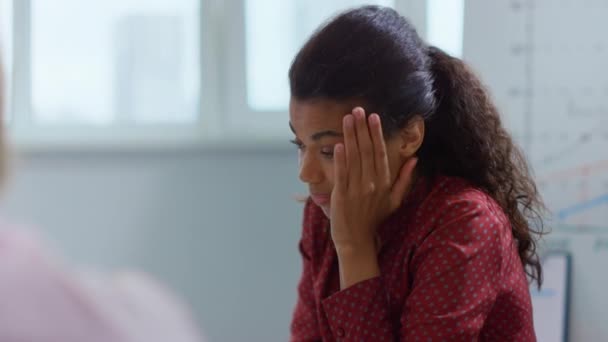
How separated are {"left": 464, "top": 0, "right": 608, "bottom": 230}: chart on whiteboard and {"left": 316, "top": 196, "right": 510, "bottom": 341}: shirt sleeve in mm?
621

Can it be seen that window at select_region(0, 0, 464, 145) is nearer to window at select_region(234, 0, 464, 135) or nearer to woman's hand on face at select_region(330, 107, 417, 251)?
window at select_region(234, 0, 464, 135)

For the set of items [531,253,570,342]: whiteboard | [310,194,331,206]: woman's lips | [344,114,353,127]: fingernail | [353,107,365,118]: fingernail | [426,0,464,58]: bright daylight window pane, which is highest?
[426,0,464,58]: bright daylight window pane

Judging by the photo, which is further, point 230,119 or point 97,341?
point 230,119

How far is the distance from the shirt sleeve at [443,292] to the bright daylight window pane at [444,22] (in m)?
0.93

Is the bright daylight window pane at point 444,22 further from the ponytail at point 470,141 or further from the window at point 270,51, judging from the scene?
the ponytail at point 470,141

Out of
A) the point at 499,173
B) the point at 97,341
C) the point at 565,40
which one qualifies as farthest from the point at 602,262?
the point at 97,341

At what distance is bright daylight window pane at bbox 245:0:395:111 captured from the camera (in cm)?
179

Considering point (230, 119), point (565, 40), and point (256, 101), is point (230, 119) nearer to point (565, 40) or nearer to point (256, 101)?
point (256, 101)

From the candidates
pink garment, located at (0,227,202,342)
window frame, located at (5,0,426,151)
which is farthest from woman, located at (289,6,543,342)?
window frame, located at (5,0,426,151)

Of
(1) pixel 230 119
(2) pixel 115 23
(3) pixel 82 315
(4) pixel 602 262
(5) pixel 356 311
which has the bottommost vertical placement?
(4) pixel 602 262

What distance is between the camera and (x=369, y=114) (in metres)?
0.84

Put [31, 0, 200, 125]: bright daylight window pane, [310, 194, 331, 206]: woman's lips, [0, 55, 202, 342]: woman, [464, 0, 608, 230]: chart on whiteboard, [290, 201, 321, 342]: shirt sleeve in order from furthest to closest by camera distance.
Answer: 1. [31, 0, 200, 125]: bright daylight window pane
2. [464, 0, 608, 230]: chart on whiteboard
3. [290, 201, 321, 342]: shirt sleeve
4. [310, 194, 331, 206]: woman's lips
5. [0, 55, 202, 342]: woman

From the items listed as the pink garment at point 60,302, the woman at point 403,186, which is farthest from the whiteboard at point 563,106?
the pink garment at point 60,302

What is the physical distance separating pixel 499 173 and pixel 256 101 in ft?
3.02
